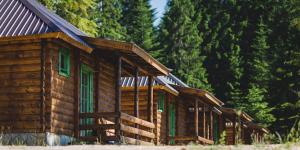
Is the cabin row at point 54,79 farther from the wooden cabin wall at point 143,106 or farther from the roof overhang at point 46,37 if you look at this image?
the wooden cabin wall at point 143,106

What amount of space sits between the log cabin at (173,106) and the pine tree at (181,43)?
83.2 feet

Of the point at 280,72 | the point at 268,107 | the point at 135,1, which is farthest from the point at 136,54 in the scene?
the point at 135,1

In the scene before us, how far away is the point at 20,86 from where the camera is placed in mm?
18969

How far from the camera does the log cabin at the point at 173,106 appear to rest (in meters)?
28.8

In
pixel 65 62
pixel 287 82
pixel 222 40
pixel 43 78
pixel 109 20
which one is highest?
pixel 109 20

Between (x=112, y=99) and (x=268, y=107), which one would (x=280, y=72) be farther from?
(x=112, y=99)

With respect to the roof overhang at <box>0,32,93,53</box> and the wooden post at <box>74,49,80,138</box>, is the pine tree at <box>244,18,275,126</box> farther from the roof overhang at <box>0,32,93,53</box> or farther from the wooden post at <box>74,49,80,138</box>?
the roof overhang at <box>0,32,93,53</box>

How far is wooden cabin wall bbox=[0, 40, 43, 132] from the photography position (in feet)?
61.4

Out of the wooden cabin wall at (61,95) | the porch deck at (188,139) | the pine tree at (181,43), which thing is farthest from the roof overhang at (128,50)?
the pine tree at (181,43)

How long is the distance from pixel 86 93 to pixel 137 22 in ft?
139

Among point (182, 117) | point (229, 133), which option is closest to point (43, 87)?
point (182, 117)

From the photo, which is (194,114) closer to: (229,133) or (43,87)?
(43,87)

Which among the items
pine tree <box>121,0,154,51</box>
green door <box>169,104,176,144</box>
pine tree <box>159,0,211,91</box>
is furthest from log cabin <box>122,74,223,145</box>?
pine tree <box>121,0,154,51</box>

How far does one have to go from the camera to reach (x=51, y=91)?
18672 millimetres
